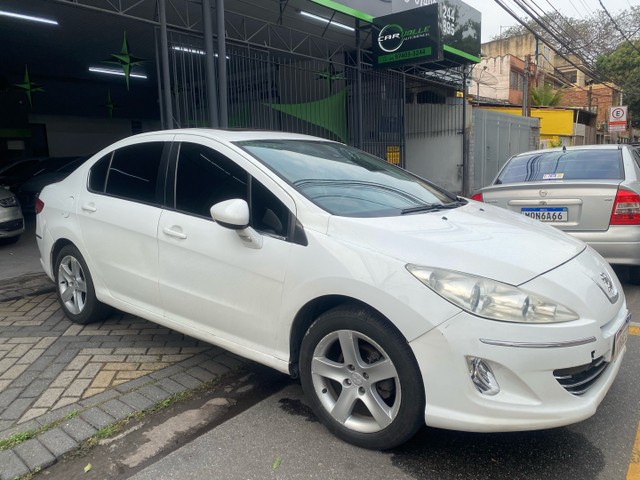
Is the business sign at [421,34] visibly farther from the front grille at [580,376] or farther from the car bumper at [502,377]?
the car bumper at [502,377]

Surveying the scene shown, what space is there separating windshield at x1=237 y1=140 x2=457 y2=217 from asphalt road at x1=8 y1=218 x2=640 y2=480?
125 cm

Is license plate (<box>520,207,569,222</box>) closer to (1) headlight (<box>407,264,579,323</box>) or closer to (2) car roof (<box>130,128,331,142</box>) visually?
(2) car roof (<box>130,128,331,142</box>)

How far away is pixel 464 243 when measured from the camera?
8.26ft

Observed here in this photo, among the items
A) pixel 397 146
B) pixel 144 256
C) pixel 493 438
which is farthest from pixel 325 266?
pixel 397 146

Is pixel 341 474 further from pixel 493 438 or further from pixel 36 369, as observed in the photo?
pixel 36 369

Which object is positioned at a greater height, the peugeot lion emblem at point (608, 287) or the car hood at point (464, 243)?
the car hood at point (464, 243)

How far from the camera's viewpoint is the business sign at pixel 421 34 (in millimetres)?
9805

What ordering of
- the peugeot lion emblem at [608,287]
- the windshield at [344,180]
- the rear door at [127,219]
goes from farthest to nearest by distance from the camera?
the rear door at [127,219] → the windshield at [344,180] → the peugeot lion emblem at [608,287]

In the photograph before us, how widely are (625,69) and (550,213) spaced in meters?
34.7

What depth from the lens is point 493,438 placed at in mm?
2707

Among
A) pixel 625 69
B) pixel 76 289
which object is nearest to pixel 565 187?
pixel 76 289

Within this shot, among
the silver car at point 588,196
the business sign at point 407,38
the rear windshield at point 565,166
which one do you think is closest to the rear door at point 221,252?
the silver car at point 588,196

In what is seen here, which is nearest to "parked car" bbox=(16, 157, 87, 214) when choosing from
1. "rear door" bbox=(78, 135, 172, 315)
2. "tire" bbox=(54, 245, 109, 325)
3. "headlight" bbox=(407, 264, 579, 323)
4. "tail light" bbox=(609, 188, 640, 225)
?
"tire" bbox=(54, 245, 109, 325)

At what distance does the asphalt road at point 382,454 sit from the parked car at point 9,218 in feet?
20.6
